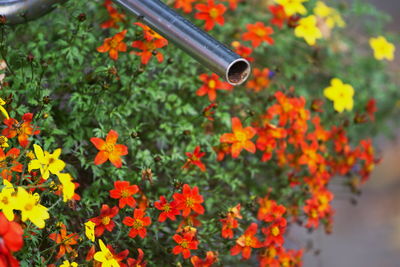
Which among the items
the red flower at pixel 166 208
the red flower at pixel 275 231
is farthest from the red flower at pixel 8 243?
the red flower at pixel 275 231

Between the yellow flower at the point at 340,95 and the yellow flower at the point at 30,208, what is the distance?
1243 millimetres

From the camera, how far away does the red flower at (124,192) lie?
1588 millimetres

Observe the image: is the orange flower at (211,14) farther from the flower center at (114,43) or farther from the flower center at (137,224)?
the flower center at (137,224)

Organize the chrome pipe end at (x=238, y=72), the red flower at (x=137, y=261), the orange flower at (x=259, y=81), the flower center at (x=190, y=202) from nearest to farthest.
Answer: the chrome pipe end at (x=238, y=72) → the red flower at (x=137, y=261) → the flower center at (x=190, y=202) → the orange flower at (x=259, y=81)

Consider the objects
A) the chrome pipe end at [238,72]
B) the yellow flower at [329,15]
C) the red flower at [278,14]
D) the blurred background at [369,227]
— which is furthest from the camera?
the blurred background at [369,227]

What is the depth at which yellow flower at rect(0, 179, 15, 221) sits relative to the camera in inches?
50.1

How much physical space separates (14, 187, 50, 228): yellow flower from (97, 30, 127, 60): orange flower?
0.58 metres

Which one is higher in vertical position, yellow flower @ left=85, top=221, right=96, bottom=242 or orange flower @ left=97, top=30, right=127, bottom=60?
orange flower @ left=97, top=30, right=127, bottom=60

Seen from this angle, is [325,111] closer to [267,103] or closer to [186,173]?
[267,103]

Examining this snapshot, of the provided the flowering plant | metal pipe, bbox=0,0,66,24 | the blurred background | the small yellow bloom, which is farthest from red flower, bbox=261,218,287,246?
the blurred background

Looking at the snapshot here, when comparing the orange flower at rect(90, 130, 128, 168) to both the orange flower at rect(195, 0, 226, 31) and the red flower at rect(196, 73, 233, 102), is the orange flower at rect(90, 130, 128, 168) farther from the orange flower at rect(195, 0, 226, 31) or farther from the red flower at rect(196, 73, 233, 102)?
the orange flower at rect(195, 0, 226, 31)

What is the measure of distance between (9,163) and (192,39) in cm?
53

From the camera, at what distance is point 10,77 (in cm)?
172

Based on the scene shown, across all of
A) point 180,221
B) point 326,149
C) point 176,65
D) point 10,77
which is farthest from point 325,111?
point 10,77
